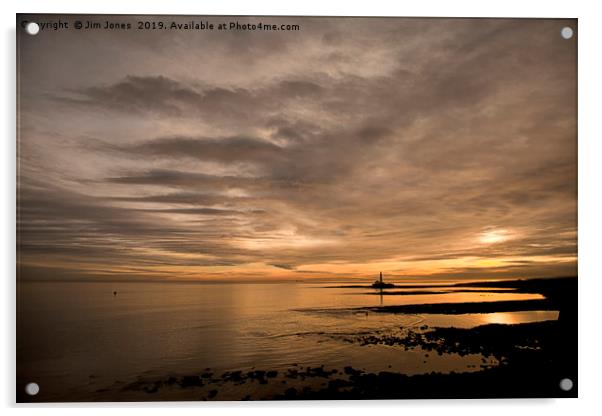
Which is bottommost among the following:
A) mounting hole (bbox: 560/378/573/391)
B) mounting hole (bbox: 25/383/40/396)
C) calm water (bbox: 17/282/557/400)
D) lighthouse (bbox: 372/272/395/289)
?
mounting hole (bbox: 560/378/573/391)

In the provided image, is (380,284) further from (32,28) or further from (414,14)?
(32,28)

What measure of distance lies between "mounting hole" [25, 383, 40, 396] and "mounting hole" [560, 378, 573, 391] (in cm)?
285

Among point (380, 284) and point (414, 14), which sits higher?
point (414, 14)

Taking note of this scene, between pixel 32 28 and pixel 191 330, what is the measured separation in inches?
73.5

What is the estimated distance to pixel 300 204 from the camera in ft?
10.3

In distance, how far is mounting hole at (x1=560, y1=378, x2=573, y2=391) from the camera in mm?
3135

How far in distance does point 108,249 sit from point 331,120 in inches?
55.7

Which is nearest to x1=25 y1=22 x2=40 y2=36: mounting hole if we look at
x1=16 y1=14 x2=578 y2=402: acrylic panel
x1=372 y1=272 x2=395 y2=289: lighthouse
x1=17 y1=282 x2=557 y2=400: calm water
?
x1=16 y1=14 x2=578 y2=402: acrylic panel

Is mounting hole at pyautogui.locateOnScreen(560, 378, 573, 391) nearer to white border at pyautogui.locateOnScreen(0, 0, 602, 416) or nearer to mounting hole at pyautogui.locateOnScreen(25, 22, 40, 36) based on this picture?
white border at pyautogui.locateOnScreen(0, 0, 602, 416)

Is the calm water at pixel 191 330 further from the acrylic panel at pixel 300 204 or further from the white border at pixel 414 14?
the white border at pixel 414 14

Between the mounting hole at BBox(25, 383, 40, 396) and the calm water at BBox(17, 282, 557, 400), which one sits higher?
the calm water at BBox(17, 282, 557, 400)

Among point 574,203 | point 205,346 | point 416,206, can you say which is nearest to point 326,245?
point 416,206

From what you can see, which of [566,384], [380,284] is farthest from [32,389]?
[566,384]

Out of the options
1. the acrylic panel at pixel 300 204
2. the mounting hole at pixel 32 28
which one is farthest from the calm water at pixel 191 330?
the mounting hole at pixel 32 28
